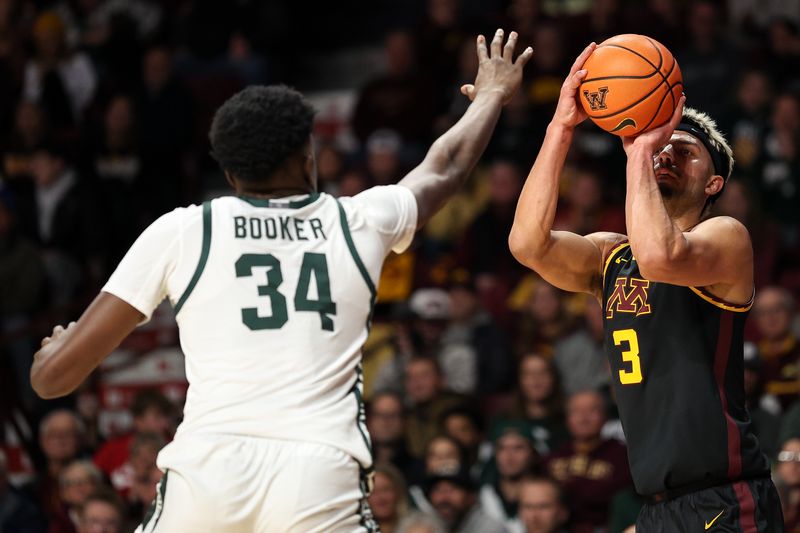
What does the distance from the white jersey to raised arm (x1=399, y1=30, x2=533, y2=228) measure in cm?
55

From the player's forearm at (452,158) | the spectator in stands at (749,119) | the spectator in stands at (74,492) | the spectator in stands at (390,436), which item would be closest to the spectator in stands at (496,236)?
the spectator in stands at (749,119)

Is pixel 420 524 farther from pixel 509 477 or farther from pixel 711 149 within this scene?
pixel 711 149

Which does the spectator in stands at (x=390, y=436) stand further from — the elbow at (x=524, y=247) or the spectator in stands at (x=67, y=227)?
the elbow at (x=524, y=247)

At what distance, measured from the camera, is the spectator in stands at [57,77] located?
14.4 meters

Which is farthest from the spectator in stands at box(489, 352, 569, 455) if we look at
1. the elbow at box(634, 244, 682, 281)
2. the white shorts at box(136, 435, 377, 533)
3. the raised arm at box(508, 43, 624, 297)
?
the white shorts at box(136, 435, 377, 533)

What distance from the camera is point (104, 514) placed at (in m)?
8.71

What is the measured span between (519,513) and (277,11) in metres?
8.29

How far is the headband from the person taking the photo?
4730 mm

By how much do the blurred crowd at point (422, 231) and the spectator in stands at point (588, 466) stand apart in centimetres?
2

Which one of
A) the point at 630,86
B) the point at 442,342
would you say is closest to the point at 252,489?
the point at 630,86

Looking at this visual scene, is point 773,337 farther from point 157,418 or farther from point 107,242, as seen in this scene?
point 107,242

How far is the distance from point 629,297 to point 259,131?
57.3 inches

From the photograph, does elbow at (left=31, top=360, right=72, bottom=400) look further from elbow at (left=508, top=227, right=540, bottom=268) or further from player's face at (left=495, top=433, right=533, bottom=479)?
player's face at (left=495, top=433, right=533, bottom=479)

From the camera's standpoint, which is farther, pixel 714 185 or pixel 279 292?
pixel 714 185
